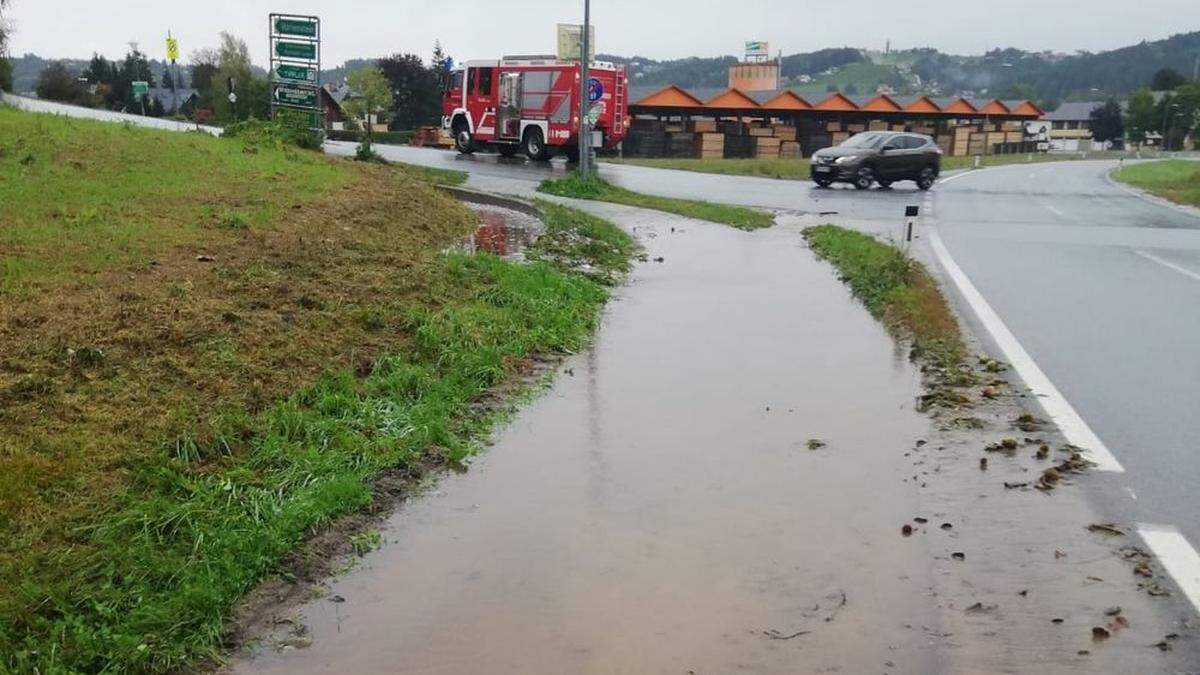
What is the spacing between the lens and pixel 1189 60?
17675cm

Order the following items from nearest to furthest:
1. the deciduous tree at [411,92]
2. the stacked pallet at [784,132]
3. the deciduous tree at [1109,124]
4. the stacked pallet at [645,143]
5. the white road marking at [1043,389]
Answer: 1. the white road marking at [1043,389]
2. the stacked pallet at [645,143]
3. the stacked pallet at [784,132]
4. the deciduous tree at [411,92]
5. the deciduous tree at [1109,124]

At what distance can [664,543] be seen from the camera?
4.89m

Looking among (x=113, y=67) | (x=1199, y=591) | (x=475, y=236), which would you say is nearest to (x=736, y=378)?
(x=1199, y=591)

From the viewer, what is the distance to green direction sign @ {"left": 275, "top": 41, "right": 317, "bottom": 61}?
2580 centimetres

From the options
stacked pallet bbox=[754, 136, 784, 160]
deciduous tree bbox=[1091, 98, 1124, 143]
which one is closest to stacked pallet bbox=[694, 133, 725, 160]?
stacked pallet bbox=[754, 136, 784, 160]

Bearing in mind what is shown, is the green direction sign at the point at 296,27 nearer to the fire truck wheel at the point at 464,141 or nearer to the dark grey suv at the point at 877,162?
the fire truck wheel at the point at 464,141

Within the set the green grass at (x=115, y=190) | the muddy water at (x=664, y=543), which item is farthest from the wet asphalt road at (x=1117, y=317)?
the green grass at (x=115, y=190)

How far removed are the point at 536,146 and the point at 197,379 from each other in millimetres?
28424

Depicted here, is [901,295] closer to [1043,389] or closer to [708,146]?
[1043,389]

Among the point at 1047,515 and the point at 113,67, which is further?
the point at 113,67

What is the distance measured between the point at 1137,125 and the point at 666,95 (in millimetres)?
76954

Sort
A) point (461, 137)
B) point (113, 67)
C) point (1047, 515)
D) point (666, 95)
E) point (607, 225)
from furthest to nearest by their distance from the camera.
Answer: point (113, 67)
point (666, 95)
point (461, 137)
point (607, 225)
point (1047, 515)

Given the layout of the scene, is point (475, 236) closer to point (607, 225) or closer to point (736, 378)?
point (607, 225)

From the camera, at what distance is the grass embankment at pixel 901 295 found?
898cm
